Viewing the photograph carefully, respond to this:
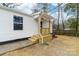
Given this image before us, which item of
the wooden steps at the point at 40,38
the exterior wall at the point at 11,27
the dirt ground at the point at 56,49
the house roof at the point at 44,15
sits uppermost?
the house roof at the point at 44,15

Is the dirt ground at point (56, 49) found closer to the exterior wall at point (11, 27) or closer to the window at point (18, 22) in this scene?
the exterior wall at point (11, 27)

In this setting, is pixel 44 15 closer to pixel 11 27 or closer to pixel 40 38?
pixel 40 38

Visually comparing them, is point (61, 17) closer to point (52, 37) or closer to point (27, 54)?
point (52, 37)


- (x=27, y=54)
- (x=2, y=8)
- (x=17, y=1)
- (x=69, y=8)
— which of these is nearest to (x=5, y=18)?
(x=2, y=8)

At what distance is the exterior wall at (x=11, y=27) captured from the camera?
13.1 ft

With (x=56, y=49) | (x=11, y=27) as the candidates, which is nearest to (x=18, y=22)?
(x=11, y=27)

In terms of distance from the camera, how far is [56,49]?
3760 mm

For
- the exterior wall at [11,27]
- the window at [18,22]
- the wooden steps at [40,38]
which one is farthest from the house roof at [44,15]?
the window at [18,22]

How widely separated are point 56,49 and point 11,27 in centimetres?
125

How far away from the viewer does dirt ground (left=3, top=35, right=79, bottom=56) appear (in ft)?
12.1

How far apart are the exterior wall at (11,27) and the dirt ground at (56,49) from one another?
0.39m

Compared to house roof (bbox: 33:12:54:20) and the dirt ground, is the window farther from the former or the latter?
the dirt ground

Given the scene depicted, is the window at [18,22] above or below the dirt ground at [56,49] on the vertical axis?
above

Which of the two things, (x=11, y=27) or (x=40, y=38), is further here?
(x=11, y=27)
